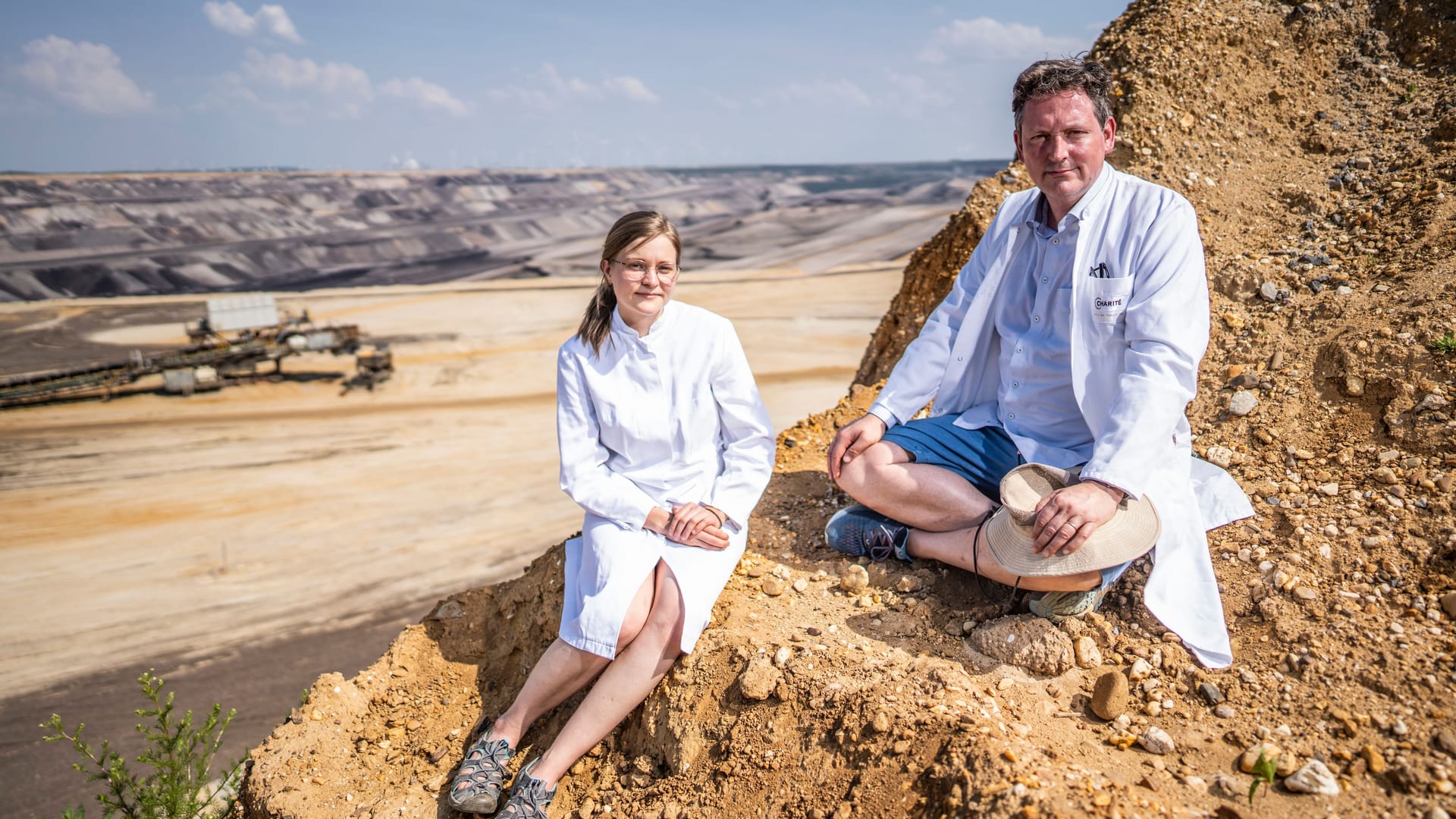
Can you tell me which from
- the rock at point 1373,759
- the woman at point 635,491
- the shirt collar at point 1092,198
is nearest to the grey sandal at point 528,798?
the woman at point 635,491

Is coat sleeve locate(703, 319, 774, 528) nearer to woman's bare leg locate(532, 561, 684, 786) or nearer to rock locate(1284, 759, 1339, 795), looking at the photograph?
woman's bare leg locate(532, 561, 684, 786)

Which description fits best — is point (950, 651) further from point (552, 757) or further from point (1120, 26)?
point (1120, 26)

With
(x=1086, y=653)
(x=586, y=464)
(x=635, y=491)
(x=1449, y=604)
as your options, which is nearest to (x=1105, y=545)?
(x=1086, y=653)

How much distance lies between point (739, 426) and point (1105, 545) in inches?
57.1

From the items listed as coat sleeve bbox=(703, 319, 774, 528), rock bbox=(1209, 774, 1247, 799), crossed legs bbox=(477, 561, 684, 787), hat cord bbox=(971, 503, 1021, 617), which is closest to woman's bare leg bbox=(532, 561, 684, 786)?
crossed legs bbox=(477, 561, 684, 787)

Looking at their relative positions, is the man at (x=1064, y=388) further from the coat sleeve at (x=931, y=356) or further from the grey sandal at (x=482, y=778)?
the grey sandal at (x=482, y=778)

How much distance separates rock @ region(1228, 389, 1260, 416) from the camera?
3863mm

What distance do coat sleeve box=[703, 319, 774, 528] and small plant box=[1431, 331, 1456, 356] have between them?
9.46ft

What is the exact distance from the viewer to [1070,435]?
10.6 feet

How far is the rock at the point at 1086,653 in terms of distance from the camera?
2.83 m

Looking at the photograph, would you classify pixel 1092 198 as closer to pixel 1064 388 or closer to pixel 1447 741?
pixel 1064 388

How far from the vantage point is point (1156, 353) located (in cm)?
279

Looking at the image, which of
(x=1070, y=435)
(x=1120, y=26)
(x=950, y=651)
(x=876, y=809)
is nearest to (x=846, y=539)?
(x=950, y=651)

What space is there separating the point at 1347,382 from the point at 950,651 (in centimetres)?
228
